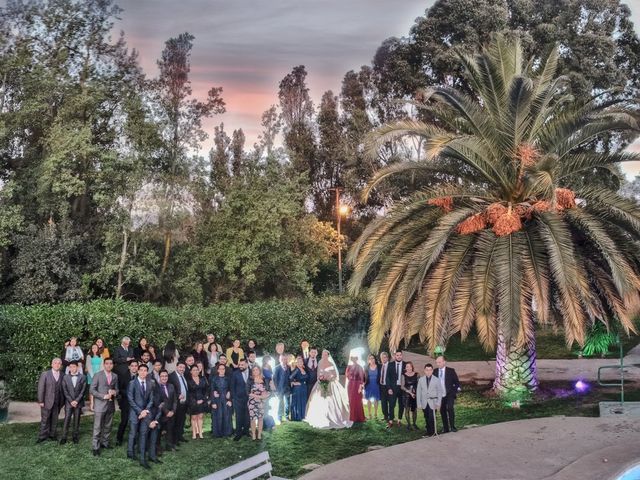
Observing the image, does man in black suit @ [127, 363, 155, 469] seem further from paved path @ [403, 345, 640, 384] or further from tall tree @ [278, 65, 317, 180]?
tall tree @ [278, 65, 317, 180]

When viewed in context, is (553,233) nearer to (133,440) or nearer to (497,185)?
(497,185)

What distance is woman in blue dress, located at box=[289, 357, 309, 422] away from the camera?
1441cm

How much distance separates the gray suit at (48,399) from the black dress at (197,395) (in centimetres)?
238

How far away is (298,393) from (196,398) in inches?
109

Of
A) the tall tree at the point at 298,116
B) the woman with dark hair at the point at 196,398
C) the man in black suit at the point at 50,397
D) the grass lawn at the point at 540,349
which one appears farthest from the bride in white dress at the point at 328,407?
the tall tree at the point at 298,116

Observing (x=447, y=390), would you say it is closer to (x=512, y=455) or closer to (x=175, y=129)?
(x=512, y=455)

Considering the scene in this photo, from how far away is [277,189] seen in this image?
32.4 metres

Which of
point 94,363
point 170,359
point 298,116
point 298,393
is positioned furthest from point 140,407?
point 298,116

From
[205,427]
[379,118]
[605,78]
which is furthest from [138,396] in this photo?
[379,118]

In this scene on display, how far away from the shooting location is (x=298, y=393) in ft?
47.4

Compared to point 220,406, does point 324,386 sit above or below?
above

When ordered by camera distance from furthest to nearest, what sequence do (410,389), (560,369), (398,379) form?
1. (560,369)
2. (398,379)
3. (410,389)

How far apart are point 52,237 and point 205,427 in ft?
49.3

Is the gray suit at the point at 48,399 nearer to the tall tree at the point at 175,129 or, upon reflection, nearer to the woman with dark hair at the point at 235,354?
the woman with dark hair at the point at 235,354
